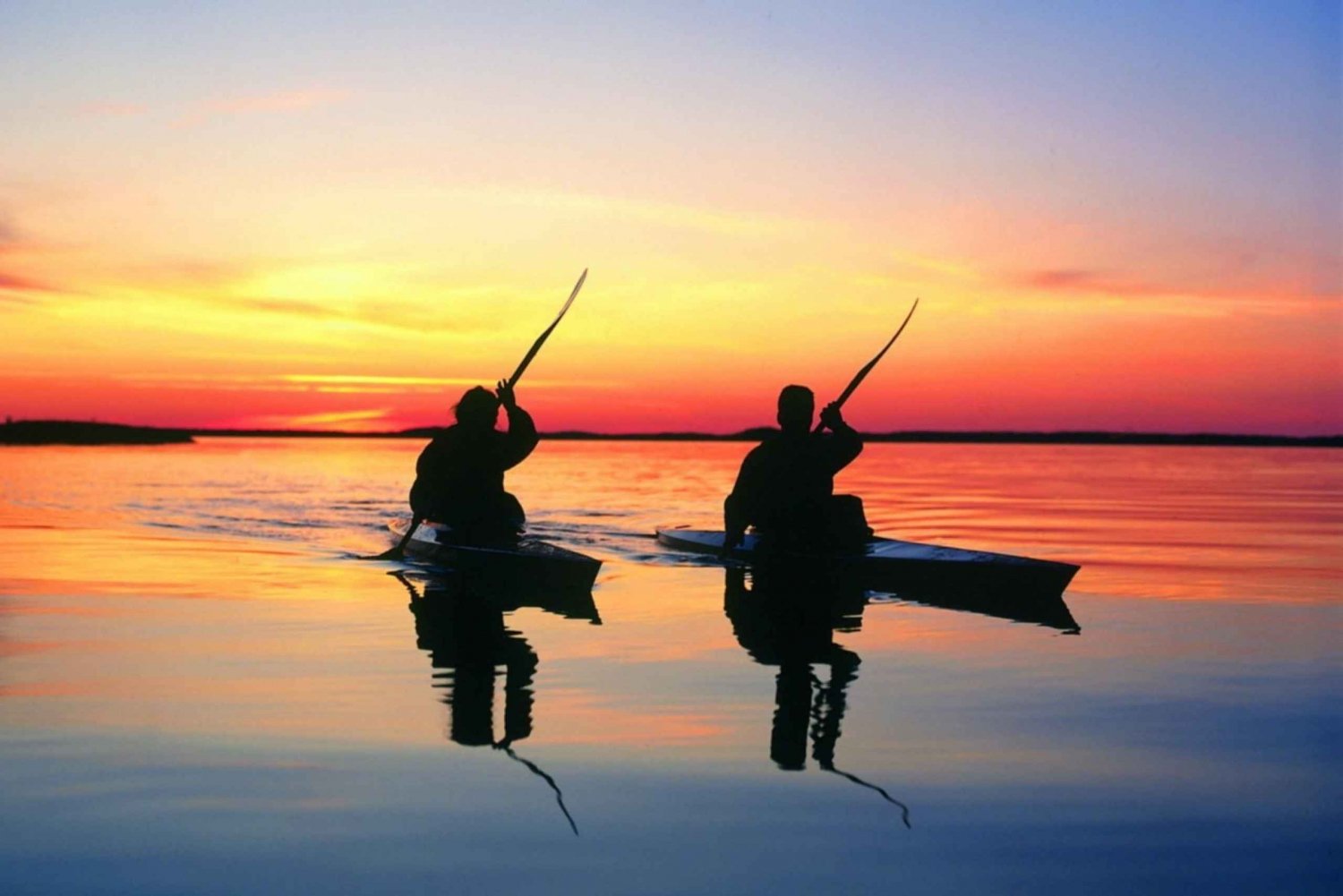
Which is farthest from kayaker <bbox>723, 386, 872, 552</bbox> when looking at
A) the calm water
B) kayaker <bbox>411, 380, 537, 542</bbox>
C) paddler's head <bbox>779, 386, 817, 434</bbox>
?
kayaker <bbox>411, 380, 537, 542</bbox>

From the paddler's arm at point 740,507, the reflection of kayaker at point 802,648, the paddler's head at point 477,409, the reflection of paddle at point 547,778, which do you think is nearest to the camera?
the reflection of paddle at point 547,778

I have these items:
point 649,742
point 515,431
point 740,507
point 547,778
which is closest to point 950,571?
point 740,507

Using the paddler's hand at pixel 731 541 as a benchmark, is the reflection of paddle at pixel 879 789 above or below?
below

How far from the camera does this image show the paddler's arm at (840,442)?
13.4 m

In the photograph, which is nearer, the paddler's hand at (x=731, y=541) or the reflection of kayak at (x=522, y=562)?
the reflection of kayak at (x=522, y=562)

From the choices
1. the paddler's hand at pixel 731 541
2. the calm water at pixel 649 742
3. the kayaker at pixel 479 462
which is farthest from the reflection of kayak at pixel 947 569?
the kayaker at pixel 479 462

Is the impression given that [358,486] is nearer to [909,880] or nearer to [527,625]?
[527,625]

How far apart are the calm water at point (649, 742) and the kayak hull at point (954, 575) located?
0.41 m

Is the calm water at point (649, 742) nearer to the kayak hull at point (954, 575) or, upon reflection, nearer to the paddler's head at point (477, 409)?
the kayak hull at point (954, 575)

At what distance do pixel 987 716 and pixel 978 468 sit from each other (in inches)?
2119

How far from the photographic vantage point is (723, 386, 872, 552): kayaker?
13.3 metres

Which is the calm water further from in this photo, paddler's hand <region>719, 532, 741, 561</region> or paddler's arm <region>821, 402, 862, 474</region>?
paddler's arm <region>821, 402, 862, 474</region>

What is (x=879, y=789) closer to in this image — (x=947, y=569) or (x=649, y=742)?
(x=649, y=742)

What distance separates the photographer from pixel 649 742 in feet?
20.8
